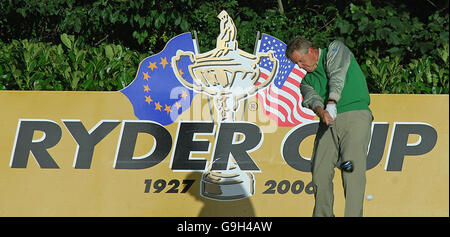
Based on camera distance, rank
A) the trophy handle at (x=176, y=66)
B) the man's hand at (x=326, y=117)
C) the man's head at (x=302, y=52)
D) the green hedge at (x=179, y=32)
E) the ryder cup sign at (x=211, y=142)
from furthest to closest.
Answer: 1. the green hedge at (x=179, y=32)
2. the trophy handle at (x=176, y=66)
3. the ryder cup sign at (x=211, y=142)
4. the man's head at (x=302, y=52)
5. the man's hand at (x=326, y=117)

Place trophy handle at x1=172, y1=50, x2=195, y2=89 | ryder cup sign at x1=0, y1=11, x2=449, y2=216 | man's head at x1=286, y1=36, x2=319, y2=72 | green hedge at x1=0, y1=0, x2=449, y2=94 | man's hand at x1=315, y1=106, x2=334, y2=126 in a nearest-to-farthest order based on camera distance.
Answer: man's hand at x1=315, y1=106, x2=334, y2=126 < man's head at x1=286, y1=36, x2=319, y2=72 < ryder cup sign at x1=0, y1=11, x2=449, y2=216 < trophy handle at x1=172, y1=50, x2=195, y2=89 < green hedge at x1=0, y1=0, x2=449, y2=94

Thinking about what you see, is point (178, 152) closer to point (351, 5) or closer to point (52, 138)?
point (52, 138)

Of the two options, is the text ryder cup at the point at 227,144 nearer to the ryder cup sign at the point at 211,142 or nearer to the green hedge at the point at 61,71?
the ryder cup sign at the point at 211,142

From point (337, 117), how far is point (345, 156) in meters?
0.33

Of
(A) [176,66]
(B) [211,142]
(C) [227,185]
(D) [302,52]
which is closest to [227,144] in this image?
(B) [211,142]

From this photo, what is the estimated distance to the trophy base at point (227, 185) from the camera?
6996 mm

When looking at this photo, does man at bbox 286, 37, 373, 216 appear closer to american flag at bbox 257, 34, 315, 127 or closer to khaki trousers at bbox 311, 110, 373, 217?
khaki trousers at bbox 311, 110, 373, 217

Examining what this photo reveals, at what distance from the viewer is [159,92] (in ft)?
23.1

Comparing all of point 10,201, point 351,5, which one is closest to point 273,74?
point 351,5

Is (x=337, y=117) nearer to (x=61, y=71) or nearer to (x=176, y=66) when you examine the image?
(x=176, y=66)

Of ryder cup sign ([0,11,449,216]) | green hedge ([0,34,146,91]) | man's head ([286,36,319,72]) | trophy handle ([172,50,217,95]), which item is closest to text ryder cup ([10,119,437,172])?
ryder cup sign ([0,11,449,216])

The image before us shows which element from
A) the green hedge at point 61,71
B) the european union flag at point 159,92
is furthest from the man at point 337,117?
the green hedge at point 61,71

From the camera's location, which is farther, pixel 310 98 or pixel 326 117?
pixel 310 98

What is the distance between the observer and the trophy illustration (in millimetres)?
7016
